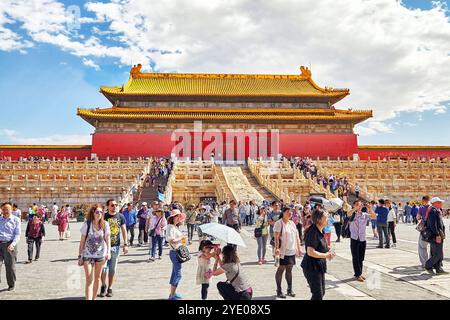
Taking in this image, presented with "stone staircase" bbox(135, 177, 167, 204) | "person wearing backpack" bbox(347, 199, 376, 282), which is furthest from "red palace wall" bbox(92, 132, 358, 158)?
"person wearing backpack" bbox(347, 199, 376, 282)

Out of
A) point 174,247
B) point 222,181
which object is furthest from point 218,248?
point 222,181

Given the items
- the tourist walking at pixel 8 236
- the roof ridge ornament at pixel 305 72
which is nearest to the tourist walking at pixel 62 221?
the tourist walking at pixel 8 236

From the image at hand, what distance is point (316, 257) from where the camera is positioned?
4734 mm

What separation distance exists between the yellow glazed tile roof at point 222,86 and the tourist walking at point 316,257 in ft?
121

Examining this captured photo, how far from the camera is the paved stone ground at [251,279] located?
237 inches

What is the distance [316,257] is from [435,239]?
384cm

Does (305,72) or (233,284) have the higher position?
(305,72)

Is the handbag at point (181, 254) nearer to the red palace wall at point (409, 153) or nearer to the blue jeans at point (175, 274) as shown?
the blue jeans at point (175, 274)

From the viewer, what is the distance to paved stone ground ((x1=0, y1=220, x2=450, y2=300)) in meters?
6.02

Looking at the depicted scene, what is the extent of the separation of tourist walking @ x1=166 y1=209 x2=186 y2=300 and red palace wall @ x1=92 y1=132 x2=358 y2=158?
31.9m

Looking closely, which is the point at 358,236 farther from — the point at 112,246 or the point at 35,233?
the point at 35,233
